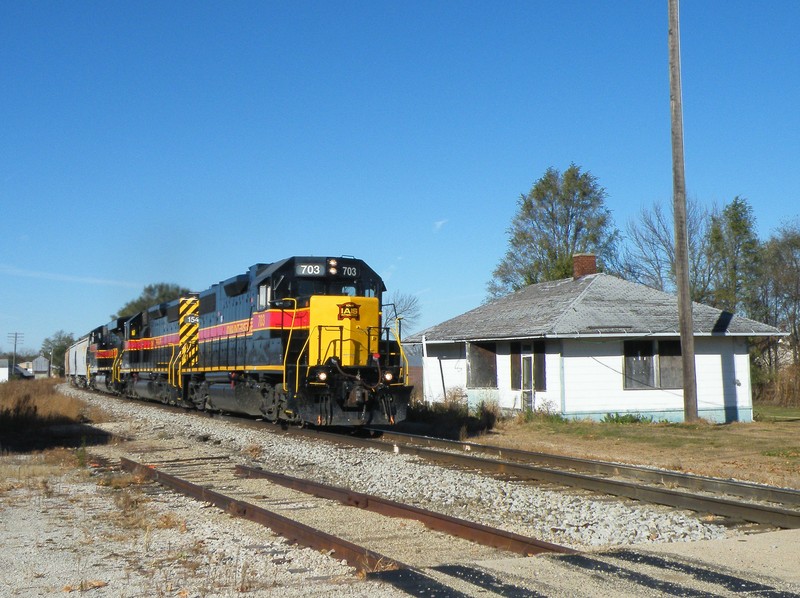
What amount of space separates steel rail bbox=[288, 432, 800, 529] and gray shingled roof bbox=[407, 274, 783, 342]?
9.22m

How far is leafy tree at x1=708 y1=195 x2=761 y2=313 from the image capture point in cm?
4191

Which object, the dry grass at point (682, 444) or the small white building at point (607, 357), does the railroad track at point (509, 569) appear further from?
the small white building at point (607, 357)

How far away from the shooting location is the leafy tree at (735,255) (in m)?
41.9

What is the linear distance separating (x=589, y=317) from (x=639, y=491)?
43.0ft

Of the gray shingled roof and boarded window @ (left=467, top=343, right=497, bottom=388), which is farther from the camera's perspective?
boarded window @ (left=467, top=343, right=497, bottom=388)

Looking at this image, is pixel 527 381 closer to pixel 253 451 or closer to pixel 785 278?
pixel 253 451

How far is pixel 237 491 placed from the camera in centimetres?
996

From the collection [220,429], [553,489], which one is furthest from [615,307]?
[553,489]

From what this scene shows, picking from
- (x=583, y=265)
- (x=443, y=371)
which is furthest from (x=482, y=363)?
(x=583, y=265)

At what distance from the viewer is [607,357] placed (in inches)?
852

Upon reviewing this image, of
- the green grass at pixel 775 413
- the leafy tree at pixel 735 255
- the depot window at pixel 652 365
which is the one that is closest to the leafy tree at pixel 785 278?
the leafy tree at pixel 735 255

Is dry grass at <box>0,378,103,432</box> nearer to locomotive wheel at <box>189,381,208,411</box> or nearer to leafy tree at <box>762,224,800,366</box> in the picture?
locomotive wheel at <box>189,381,208,411</box>

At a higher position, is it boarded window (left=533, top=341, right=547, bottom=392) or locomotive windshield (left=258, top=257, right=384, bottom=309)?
locomotive windshield (left=258, top=257, right=384, bottom=309)

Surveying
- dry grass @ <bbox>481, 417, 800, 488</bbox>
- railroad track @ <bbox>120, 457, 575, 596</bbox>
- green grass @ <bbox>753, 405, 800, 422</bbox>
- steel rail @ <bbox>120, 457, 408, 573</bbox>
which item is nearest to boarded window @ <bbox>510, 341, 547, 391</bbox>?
dry grass @ <bbox>481, 417, 800, 488</bbox>
